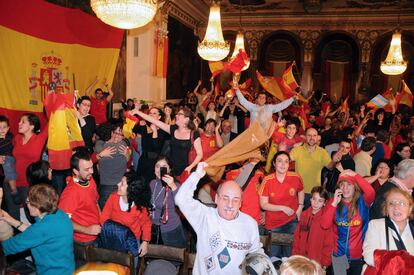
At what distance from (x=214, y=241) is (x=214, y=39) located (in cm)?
648

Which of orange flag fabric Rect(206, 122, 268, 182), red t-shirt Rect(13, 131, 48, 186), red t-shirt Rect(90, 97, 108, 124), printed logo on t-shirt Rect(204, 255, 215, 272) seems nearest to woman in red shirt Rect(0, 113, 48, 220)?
red t-shirt Rect(13, 131, 48, 186)

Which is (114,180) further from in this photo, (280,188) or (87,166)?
(280,188)

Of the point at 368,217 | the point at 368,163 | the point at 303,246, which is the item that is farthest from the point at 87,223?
the point at 368,163

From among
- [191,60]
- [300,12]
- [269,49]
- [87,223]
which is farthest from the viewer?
[269,49]

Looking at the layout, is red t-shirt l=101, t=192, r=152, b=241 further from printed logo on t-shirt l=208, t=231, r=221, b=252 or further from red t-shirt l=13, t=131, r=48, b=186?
red t-shirt l=13, t=131, r=48, b=186

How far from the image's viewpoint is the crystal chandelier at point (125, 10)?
4566 millimetres

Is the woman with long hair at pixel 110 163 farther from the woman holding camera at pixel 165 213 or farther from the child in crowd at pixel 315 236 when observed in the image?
the child in crowd at pixel 315 236

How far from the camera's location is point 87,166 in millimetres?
3734

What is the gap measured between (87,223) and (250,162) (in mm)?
1764

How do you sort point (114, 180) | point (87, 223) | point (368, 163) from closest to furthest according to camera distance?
point (87, 223)
point (114, 180)
point (368, 163)

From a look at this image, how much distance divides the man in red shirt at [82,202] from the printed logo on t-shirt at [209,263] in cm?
130

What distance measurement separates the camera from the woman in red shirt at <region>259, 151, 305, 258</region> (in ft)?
14.9

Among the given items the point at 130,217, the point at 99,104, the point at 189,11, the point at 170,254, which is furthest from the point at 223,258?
the point at 189,11

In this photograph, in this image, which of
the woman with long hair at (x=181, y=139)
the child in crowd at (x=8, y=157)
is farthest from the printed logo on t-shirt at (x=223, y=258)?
the child in crowd at (x=8, y=157)
